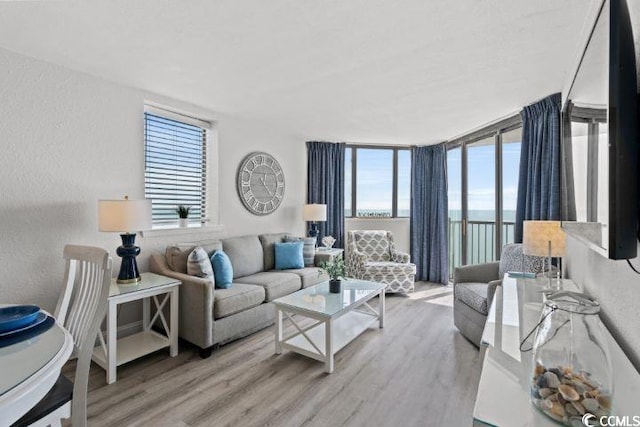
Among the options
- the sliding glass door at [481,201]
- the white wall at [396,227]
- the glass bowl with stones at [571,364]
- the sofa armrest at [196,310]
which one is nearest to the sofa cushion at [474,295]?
the sliding glass door at [481,201]

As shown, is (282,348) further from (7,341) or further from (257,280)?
(7,341)

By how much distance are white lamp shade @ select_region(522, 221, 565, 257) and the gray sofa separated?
7.72 ft

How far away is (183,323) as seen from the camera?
2.73m

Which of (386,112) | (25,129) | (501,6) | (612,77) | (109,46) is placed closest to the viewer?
(612,77)

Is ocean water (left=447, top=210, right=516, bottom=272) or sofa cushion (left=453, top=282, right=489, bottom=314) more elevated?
ocean water (left=447, top=210, right=516, bottom=272)

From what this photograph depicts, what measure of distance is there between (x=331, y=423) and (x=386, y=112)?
10.2 feet

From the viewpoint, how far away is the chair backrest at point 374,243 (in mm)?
4898

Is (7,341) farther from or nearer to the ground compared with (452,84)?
nearer to the ground

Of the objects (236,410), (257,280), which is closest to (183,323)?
(257,280)

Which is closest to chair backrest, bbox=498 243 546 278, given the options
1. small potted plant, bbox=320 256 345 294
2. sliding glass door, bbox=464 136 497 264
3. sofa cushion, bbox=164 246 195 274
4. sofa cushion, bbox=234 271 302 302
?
sliding glass door, bbox=464 136 497 264

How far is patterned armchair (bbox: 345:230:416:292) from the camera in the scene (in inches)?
171

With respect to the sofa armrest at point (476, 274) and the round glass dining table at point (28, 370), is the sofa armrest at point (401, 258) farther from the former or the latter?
the round glass dining table at point (28, 370)

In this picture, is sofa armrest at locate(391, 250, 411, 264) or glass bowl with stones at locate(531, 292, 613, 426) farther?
sofa armrest at locate(391, 250, 411, 264)

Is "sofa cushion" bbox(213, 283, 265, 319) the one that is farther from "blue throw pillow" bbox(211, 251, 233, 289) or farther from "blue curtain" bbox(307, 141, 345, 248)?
"blue curtain" bbox(307, 141, 345, 248)
